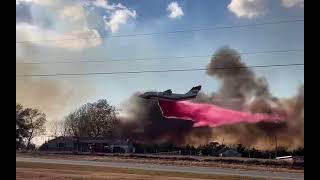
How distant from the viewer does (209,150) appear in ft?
22.0

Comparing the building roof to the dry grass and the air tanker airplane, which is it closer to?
the dry grass

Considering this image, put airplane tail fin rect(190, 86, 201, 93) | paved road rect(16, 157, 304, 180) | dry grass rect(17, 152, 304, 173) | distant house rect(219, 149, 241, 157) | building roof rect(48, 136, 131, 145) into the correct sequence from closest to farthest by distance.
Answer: airplane tail fin rect(190, 86, 201, 93)
distant house rect(219, 149, 241, 157)
dry grass rect(17, 152, 304, 173)
building roof rect(48, 136, 131, 145)
paved road rect(16, 157, 304, 180)

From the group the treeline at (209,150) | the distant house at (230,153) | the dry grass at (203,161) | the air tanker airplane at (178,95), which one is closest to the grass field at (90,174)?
the dry grass at (203,161)

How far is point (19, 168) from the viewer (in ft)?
27.0

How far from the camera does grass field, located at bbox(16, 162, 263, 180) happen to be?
7.80 m

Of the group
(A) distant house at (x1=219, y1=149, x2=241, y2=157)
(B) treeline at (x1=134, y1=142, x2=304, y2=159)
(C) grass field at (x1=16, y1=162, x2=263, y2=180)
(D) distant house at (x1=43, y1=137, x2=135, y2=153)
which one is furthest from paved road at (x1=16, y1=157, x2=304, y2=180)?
(A) distant house at (x1=219, y1=149, x2=241, y2=157)

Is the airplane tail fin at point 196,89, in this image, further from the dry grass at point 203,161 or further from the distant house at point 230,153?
the dry grass at point 203,161

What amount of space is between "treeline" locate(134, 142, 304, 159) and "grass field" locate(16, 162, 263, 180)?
909 millimetres

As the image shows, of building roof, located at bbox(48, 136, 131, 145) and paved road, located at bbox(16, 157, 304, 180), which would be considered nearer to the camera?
building roof, located at bbox(48, 136, 131, 145)

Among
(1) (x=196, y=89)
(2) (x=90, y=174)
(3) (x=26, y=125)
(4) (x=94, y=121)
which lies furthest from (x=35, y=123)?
A: (1) (x=196, y=89)
